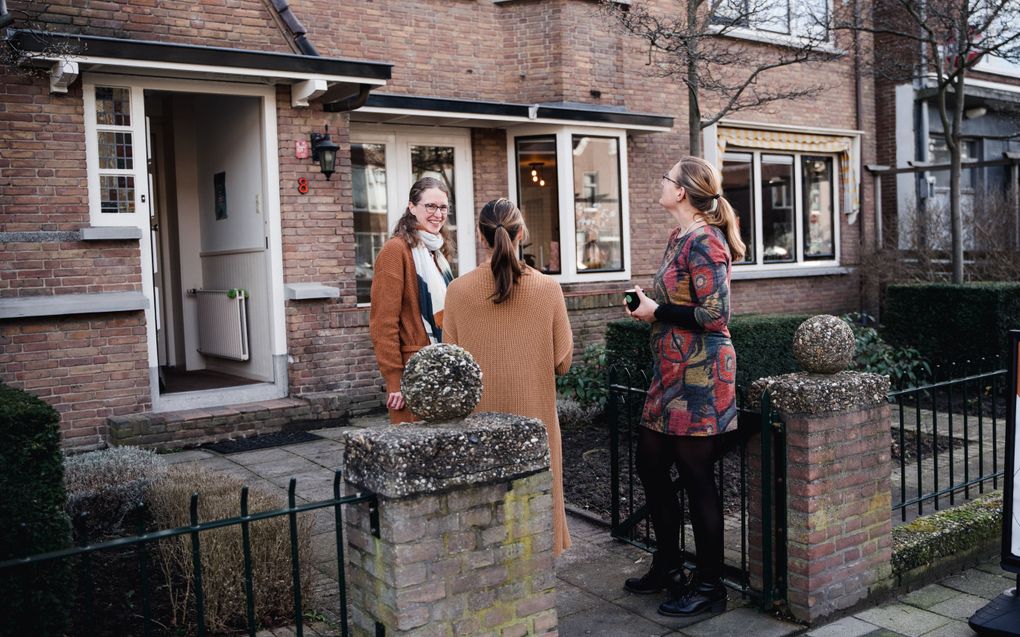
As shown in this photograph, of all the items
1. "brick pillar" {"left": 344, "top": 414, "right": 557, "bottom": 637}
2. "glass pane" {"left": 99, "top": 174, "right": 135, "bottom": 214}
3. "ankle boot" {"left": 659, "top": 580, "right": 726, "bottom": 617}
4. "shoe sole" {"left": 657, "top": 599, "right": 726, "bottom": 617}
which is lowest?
"shoe sole" {"left": 657, "top": 599, "right": 726, "bottom": 617}

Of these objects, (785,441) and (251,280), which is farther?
(251,280)

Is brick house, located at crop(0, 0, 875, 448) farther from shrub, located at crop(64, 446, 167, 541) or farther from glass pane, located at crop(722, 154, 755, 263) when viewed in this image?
shrub, located at crop(64, 446, 167, 541)

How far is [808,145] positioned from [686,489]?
11.7 metres

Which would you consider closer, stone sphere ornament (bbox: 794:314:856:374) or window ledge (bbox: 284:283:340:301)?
stone sphere ornament (bbox: 794:314:856:374)

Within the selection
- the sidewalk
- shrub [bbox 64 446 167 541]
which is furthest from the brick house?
the sidewalk

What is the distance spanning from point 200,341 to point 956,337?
8.38 m

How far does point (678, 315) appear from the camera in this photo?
379 cm

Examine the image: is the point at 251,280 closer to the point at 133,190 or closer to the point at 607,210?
the point at 133,190

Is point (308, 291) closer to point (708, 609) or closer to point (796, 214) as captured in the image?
point (708, 609)

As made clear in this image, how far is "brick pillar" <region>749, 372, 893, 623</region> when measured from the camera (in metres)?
3.88

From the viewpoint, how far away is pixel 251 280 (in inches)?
365

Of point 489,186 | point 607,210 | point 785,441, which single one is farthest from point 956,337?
point 785,441

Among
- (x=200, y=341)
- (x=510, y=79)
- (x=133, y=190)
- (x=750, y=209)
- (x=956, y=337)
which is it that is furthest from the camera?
(x=750, y=209)

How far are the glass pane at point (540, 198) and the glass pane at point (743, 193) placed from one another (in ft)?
12.0
